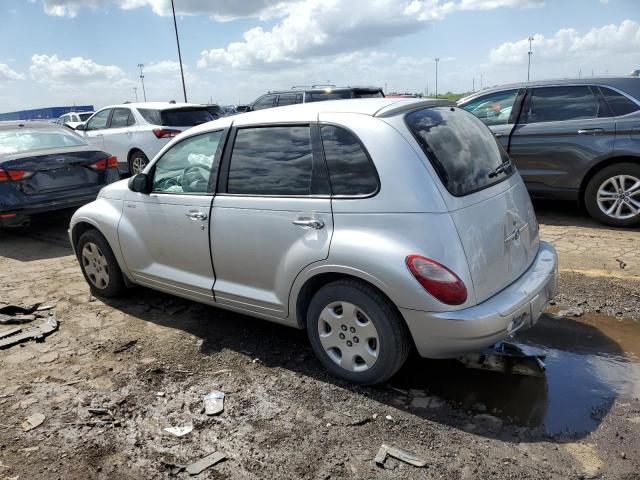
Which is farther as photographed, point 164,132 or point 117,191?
point 164,132

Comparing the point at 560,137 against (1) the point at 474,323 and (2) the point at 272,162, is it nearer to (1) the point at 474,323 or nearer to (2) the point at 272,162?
(2) the point at 272,162

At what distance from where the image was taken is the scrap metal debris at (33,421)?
3.13 meters

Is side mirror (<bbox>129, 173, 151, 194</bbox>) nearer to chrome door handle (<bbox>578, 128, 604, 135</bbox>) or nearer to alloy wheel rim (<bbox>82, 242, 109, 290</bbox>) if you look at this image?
alloy wheel rim (<bbox>82, 242, 109, 290</bbox>)

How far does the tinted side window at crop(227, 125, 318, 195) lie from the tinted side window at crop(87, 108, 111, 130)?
9.42 meters

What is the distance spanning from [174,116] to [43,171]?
14.2 ft

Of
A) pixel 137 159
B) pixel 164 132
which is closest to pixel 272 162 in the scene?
pixel 164 132

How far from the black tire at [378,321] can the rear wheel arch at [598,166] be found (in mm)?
4739

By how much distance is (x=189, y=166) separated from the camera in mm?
4133

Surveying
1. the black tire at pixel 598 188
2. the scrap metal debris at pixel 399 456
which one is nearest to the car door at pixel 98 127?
the black tire at pixel 598 188

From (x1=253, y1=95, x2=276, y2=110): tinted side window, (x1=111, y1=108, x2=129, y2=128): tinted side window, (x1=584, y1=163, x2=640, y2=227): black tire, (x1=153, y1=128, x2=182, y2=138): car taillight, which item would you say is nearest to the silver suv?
(x1=584, y1=163, x2=640, y2=227): black tire

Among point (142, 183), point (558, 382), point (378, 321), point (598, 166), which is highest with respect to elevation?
point (142, 183)

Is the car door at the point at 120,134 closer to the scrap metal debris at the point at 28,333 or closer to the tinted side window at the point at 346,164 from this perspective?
the scrap metal debris at the point at 28,333

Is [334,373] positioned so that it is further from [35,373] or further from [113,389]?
[35,373]

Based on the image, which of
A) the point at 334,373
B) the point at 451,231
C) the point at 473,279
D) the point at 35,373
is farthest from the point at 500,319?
the point at 35,373
